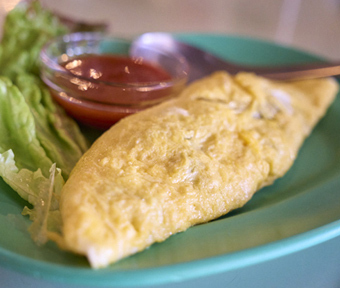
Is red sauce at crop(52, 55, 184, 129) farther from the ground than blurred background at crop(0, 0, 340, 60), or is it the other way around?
red sauce at crop(52, 55, 184, 129)

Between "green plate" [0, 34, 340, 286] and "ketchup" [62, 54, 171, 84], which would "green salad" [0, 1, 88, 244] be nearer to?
"green plate" [0, 34, 340, 286]

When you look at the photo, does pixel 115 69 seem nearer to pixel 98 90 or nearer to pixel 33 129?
pixel 98 90

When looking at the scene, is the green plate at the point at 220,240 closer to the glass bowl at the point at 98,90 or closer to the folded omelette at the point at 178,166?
the folded omelette at the point at 178,166

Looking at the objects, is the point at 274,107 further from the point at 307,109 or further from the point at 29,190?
the point at 29,190

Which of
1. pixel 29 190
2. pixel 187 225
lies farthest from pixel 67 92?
pixel 187 225

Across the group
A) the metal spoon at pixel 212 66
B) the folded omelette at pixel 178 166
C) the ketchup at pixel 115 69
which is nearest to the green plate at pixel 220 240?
the folded omelette at pixel 178 166

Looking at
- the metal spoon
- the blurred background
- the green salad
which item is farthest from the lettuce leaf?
the blurred background

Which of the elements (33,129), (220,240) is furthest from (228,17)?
(220,240)
